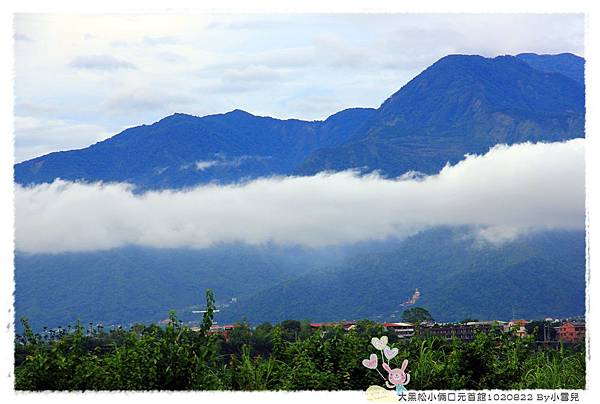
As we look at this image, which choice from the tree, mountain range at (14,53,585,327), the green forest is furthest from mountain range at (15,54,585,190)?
the green forest

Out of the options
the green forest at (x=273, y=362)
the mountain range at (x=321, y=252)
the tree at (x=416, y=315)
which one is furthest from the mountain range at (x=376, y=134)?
the green forest at (x=273, y=362)

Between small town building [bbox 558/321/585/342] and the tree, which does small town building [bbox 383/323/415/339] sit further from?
small town building [bbox 558/321/585/342]

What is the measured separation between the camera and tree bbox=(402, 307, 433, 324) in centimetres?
337

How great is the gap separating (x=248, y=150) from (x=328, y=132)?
0.66 m

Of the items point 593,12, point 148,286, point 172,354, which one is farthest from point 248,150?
point 593,12

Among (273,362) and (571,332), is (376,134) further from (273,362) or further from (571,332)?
(273,362)

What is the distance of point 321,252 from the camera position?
209 inches

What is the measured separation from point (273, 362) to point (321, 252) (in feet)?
8.49

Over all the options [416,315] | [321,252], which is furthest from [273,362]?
[321,252]

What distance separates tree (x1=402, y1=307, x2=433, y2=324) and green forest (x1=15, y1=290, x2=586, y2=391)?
0.44 m

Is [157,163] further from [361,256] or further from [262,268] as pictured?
[361,256]

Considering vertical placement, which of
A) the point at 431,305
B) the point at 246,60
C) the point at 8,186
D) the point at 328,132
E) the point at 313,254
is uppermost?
the point at 246,60

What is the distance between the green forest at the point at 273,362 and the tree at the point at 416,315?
435 millimetres

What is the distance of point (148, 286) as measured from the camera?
495 cm
